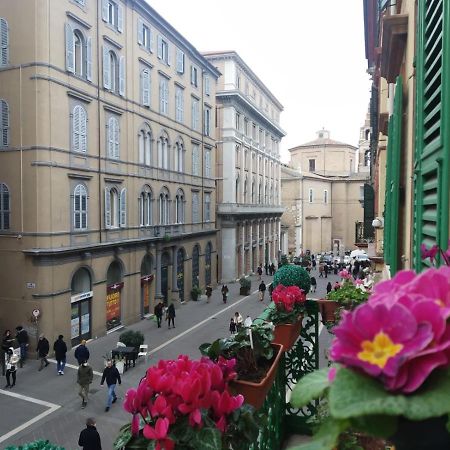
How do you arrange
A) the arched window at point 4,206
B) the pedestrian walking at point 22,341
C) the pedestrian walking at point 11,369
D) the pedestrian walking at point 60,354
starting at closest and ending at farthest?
the pedestrian walking at point 11,369, the pedestrian walking at point 60,354, the pedestrian walking at point 22,341, the arched window at point 4,206

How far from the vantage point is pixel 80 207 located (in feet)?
67.6

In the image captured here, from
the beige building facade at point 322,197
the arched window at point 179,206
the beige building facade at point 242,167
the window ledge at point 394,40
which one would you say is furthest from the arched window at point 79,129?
the beige building facade at point 322,197

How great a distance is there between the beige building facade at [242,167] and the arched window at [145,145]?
555 inches

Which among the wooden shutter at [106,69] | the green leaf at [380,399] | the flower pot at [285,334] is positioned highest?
the wooden shutter at [106,69]

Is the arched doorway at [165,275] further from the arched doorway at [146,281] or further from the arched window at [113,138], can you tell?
the arched window at [113,138]

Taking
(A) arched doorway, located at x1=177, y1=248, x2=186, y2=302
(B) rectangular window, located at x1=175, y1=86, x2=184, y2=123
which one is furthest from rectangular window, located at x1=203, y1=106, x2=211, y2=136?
(A) arched doorway, located at x1=177, y1=248, x2=186, y2=302

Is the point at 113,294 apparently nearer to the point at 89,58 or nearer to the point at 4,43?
the point at 89,58

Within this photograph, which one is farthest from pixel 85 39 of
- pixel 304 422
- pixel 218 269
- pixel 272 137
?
pixel 272 137

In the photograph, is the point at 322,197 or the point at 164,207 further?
the point at 322,197

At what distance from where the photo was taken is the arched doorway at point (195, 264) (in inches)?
1337

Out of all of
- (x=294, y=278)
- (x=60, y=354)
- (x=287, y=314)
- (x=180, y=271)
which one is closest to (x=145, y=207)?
(x=180, y=271)

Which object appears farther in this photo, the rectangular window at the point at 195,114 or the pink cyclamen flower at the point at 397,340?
the rectangular window at the point at 195,114

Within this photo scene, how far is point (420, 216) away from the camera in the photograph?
330cm

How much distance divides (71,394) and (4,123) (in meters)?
11.2
